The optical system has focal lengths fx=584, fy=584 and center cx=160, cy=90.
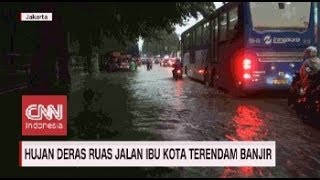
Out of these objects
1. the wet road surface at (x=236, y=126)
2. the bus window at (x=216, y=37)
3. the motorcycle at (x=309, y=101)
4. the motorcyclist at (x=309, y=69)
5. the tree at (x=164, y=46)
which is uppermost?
the tree at (x=164, y=46)

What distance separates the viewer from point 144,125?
12195 millimetres

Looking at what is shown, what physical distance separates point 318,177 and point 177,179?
1.70m

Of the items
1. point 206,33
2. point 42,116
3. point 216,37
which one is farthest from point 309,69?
point 206,33

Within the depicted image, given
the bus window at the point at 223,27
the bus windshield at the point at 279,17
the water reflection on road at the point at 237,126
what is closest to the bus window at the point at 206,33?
the bus window at the point at 223,27

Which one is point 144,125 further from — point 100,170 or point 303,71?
point 100,170

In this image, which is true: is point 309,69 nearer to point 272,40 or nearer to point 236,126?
point 236,126

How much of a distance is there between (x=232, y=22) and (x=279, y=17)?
2245 millimetres

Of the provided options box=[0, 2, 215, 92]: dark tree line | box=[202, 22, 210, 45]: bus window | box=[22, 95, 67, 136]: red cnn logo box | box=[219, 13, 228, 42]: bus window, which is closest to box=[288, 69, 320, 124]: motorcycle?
box=[0, 2, 215, 92]: dark tree line

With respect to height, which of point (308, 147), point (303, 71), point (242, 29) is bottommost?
point (308, 147)

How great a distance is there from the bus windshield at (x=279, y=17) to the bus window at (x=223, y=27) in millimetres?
2929

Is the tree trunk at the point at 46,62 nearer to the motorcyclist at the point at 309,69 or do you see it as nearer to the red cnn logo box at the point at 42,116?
the red cnn logo box at the point at 42,116

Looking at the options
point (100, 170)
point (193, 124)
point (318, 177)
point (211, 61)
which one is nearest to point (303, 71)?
point (193, 124)

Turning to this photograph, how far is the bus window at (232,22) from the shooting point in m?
19.8

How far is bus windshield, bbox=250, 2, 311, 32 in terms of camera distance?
18484 millimetres
